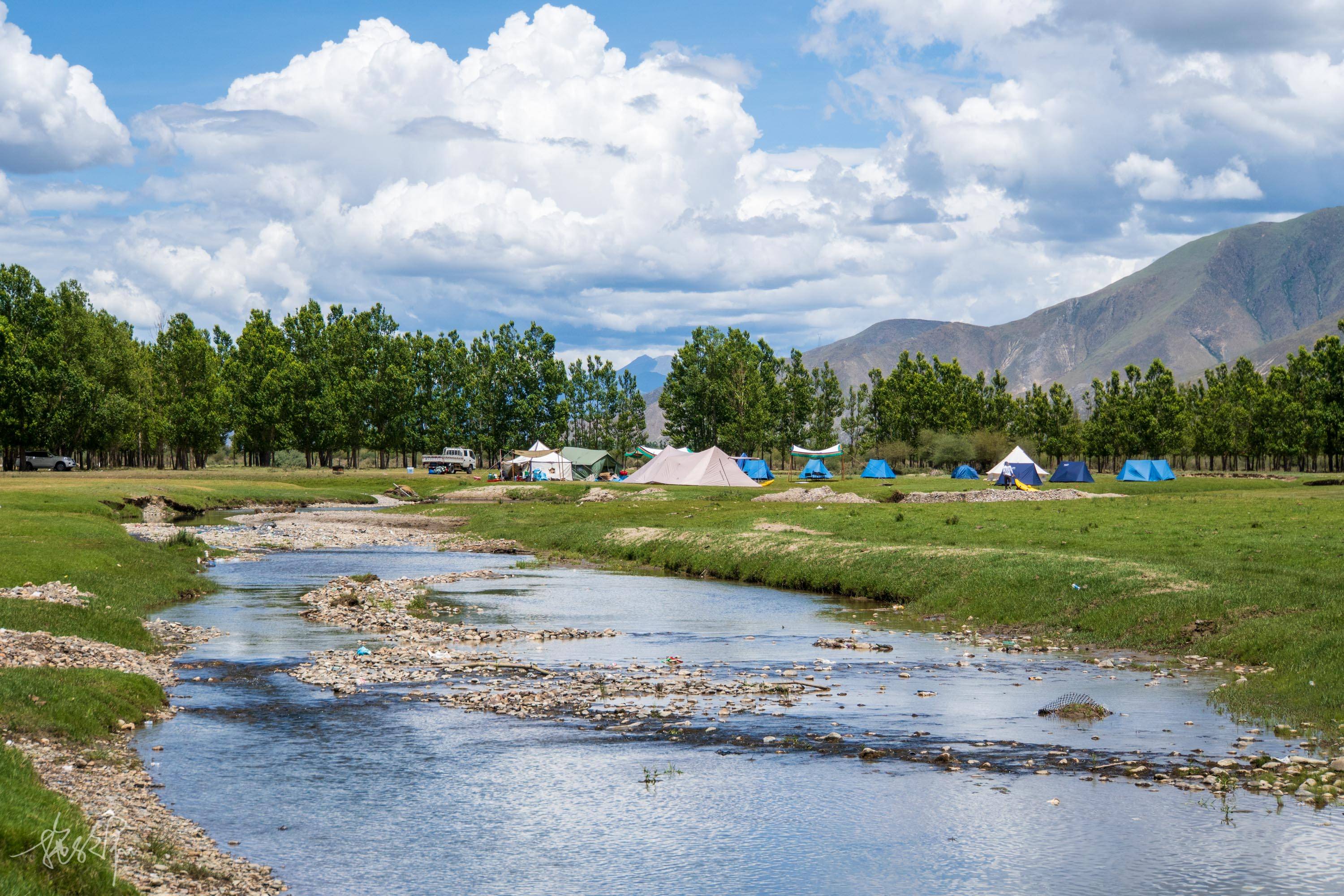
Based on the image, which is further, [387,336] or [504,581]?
[387,336]

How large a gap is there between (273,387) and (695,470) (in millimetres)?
80726

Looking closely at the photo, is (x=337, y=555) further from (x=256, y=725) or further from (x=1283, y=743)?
(x=1283, y=743)

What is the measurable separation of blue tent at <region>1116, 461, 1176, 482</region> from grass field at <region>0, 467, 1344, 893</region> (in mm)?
27908

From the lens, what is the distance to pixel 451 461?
156625 mm

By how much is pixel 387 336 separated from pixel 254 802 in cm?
16690

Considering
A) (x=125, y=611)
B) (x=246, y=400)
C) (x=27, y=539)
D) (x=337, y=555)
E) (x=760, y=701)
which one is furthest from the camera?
(x=246, y=400)

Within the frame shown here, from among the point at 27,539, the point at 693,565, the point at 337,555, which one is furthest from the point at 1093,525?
the point at 27,539

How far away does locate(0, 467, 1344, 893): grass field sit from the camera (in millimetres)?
20922

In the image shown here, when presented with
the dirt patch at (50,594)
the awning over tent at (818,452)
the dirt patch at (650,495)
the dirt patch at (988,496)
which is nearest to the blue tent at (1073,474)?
the dirt patch at (988,496)

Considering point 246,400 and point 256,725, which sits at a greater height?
point 246,400

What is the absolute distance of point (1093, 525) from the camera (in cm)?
5103

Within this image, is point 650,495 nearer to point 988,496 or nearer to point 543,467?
point 988,496

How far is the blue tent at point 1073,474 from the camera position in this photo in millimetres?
109688

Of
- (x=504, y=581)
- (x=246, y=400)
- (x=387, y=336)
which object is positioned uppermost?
(x=387, y=336)
